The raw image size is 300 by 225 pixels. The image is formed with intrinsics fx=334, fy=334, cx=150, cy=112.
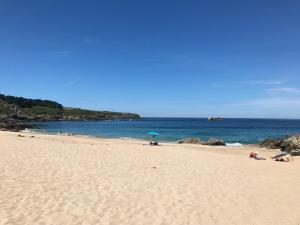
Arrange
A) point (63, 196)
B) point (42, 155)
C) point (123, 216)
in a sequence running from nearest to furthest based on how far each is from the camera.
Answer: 1. point (123, 216)
2. point (63, 196)
3. point (42, 155)

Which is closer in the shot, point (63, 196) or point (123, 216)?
point (123, 216)

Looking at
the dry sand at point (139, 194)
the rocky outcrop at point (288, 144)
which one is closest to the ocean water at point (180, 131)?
the rocky outcrop at point (288, 144)

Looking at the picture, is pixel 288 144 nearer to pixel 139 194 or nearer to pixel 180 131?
pixel 139 194

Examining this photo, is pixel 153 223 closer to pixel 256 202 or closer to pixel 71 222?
pixel 71 222

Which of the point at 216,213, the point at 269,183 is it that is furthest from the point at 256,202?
the point at 269,183

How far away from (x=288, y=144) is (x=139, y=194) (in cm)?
3235

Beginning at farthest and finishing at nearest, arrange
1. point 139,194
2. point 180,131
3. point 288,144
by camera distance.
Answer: point 180,131
point 288,144
point 139,194

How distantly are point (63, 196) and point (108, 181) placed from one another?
288cm

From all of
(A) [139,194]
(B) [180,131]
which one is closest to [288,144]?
(A) [139,194]

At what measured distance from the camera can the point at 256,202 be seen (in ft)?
37.1

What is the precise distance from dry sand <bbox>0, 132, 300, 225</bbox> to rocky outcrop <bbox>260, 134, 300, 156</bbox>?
1713cm

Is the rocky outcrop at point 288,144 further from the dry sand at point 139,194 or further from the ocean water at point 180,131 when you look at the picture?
the dry sand at point 139,194

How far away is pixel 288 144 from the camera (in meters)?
39.2

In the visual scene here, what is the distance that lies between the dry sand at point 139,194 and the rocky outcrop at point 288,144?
17.1 m
